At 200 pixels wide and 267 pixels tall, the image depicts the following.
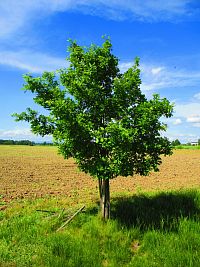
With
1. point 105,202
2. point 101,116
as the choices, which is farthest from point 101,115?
point 105,202

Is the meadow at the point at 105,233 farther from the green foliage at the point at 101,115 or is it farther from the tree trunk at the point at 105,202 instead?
Result: the green foliage at the point at 101,115

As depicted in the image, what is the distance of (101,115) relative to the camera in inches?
409

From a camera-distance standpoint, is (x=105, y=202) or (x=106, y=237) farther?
(x=105, y=202)

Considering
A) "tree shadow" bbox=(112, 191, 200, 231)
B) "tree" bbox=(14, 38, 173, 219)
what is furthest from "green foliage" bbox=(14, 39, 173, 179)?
"tree shadow" bbox=(112, 191, 200, 231)

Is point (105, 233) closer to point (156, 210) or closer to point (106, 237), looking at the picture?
point (106, 237)

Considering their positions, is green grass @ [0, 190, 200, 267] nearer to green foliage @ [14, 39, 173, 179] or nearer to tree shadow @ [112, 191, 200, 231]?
tree shadow @ [112, 191, 200, 231]

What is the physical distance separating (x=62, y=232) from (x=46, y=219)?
1.39 m

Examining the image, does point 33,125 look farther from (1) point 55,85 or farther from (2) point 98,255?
(2) point 98,255

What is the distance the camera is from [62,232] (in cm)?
975

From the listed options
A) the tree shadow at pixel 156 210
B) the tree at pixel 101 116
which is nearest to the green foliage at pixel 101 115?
the tree at pixel 101 116

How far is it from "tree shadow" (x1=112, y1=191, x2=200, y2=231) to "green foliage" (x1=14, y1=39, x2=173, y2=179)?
1758 mm

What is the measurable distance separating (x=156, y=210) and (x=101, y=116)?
4268 millimetres

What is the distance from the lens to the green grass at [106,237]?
8.12 meters

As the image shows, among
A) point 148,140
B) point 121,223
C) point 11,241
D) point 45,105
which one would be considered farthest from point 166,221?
point 45,105
